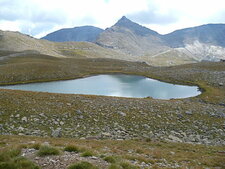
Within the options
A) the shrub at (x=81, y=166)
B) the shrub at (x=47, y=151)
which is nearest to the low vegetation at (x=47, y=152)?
the shrub at (x=47, y=151)

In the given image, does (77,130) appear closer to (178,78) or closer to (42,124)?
(42,124)

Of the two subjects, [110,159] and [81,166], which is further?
[110,159]

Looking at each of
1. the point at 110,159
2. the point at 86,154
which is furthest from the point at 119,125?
the point at 110,159

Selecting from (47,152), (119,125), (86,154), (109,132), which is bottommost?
(109,132)

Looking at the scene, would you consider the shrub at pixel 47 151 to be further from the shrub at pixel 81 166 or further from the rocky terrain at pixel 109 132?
the shrub at pixel 81 166

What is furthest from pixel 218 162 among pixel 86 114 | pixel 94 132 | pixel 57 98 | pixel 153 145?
pixel 57 98

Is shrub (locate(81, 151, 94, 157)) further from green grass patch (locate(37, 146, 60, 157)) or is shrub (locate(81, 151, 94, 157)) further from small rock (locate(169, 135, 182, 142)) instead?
small rock (locate(169, 135, 182, 142))

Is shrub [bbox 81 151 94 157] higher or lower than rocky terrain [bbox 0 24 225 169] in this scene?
higher

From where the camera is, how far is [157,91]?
72.8 meters

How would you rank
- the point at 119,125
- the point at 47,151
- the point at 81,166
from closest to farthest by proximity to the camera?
the point at 81,166 → the point at 47,151 → the point at 119,125

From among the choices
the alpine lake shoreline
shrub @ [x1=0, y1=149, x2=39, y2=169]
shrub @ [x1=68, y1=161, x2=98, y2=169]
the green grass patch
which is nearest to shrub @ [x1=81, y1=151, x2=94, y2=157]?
the green grass patch

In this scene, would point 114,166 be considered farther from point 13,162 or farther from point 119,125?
point 119,125

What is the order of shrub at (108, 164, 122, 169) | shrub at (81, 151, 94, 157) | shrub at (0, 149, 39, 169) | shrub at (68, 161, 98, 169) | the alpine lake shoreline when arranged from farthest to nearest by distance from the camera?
the alpine lake shoreline
shrub at (81, 151, 94, 157)
shrub at (108, 164, 122, 169)
shrub at (68, 161, 98, 169)
shrub at (0, 149, 39, 169)

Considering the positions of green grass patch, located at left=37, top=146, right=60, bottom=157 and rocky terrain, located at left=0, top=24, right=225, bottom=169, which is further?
rocky terrain, located at left=0, top=24, right=225, bottom=169
